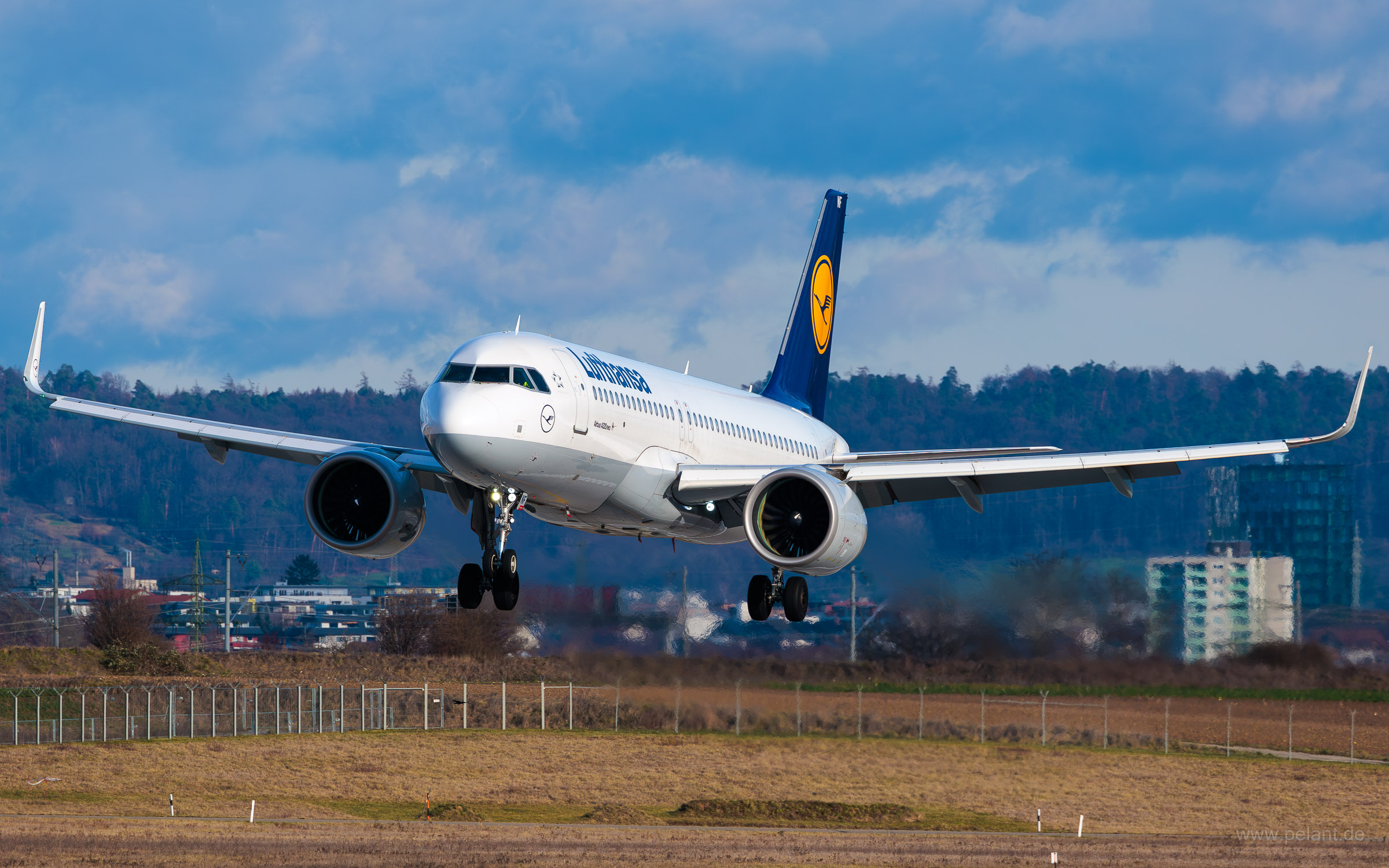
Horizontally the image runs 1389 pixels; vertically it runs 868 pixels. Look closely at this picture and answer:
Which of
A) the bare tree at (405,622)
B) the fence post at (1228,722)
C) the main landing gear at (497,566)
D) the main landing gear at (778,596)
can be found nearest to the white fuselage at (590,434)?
the main landing gear at (497,566)

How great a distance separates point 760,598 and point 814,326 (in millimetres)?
15751

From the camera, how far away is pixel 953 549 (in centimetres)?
5344

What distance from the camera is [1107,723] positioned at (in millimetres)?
67875

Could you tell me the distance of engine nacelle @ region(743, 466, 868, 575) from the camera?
34094 millimetres

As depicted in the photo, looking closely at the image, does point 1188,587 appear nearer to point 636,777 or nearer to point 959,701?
point 959,701

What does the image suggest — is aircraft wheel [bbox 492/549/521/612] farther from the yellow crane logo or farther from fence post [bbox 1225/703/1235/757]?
fence post [bbox 1225/703/1235/757]

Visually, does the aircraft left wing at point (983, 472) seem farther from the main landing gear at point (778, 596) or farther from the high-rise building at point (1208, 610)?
the high-rise building at point (1208, 610)

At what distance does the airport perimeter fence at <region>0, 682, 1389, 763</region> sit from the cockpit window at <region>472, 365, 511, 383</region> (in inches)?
1176

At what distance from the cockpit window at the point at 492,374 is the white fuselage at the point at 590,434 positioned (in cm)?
13

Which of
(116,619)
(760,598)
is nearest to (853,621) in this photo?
(760,598)

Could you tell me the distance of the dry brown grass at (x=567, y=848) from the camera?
4050cm

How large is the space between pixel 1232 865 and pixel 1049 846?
6136 millimetres

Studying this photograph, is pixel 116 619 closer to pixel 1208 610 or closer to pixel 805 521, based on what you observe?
pixel 1208 610

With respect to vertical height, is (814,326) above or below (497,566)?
above
